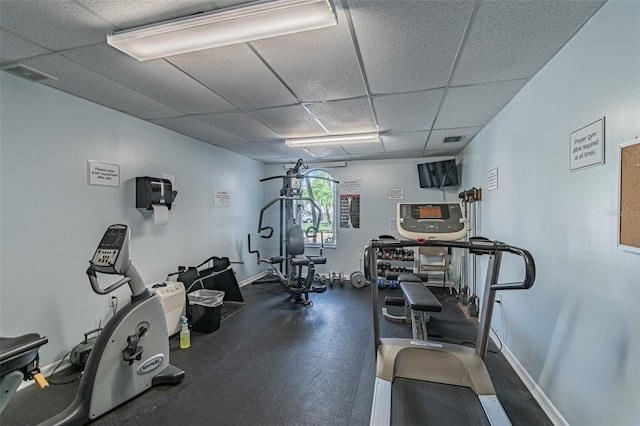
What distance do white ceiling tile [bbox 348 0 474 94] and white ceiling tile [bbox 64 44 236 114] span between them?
1388 mm

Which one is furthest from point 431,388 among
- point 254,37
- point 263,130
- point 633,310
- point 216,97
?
point 263,130

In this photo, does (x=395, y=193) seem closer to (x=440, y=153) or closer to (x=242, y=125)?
(x=440, y=153)

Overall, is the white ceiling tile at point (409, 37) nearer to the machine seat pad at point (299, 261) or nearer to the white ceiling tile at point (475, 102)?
the white ceiling tile at point (475, 102)

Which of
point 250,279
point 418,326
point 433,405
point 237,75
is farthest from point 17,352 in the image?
point 250,279

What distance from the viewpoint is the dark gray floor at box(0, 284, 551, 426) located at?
70.9 inches

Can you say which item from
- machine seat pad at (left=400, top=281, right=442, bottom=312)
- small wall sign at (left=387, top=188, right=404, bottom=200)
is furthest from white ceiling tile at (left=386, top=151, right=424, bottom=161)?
machine seat pad at (left=400, top=281, right=442, bottom=312)

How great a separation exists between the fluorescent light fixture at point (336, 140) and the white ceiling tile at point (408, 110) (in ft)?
1.00

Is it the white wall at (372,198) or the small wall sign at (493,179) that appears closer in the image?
the small wall sign at (493,179)

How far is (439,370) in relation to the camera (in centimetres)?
185

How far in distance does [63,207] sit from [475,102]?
380 cm

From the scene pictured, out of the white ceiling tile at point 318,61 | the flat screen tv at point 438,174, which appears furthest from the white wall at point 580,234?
the flat screen tv at point 438,174

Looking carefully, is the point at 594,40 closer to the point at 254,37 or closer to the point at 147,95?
the point at 254,37

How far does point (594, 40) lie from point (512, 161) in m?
1.17

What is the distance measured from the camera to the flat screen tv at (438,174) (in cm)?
470
